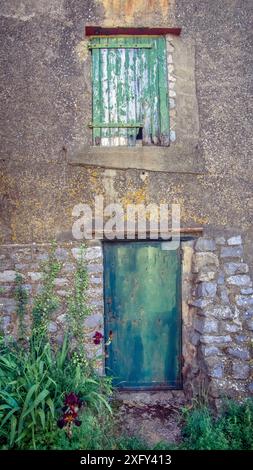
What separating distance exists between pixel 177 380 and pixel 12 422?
1961 mm

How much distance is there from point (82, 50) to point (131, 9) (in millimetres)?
711

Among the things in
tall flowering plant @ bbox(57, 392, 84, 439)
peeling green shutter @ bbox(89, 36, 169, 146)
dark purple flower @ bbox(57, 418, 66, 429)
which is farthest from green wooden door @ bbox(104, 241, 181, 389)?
dark purple flower @ bbox(57, 418, 66, 429)

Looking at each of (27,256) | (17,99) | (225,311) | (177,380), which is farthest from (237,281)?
(17,99)

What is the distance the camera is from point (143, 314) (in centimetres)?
433

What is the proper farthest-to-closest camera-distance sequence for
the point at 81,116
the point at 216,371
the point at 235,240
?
the point at 81,116 → the point at 235,240 → the point at 216,371

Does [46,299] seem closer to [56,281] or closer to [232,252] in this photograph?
[56,281]

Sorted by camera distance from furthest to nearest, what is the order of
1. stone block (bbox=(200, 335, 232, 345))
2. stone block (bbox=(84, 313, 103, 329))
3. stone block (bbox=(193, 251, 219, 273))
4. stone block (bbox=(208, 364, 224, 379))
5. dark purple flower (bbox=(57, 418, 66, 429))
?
stone block (bbox=(193, 251, 219, 273)) → stone block (bbox=(84, 313, 103, 329)) → stone block (bbox=(200, 335, 232, 345)) → stone block (bbox=(208, 364, 224, 379)) → dark purple flower (bbox=(57, 418, 66, 429))

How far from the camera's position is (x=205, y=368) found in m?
3.88

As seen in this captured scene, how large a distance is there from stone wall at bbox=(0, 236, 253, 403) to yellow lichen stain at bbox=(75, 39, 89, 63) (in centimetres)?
201

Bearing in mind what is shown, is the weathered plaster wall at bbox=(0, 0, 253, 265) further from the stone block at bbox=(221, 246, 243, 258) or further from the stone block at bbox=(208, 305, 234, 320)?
the stone block at bbox=(208, 305, 234, 320)

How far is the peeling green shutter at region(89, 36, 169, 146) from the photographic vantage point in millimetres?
4332

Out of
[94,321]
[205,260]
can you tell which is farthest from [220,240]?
[94,321]

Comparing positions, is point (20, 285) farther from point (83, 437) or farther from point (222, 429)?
point (222, 429)

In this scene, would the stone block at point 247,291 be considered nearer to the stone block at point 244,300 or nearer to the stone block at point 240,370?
the stone block at point 244,300
